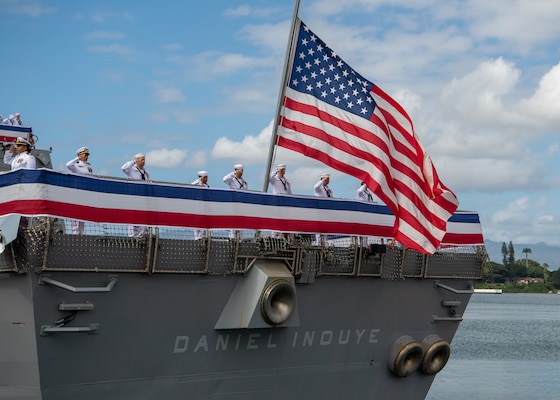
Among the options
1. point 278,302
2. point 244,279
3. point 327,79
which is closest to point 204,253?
point 244,279

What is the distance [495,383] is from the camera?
36125 mm

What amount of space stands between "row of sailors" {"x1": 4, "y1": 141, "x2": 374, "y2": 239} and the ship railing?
0.14m

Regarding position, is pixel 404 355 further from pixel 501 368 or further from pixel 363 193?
pixel 501 368

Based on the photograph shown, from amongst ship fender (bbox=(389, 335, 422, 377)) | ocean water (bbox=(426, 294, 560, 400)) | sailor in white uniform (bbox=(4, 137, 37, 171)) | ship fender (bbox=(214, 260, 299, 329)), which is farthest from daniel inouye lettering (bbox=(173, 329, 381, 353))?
ocean water (bbox=(426, 294, 560, 400))

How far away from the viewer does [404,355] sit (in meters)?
18.5

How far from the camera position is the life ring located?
15.2 meters

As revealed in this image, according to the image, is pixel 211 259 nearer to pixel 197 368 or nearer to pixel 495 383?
pixel 197 368

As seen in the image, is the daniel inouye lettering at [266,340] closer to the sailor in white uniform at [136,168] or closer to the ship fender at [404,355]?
the ship fender at [404,355]

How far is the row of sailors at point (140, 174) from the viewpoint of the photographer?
14.0 metres

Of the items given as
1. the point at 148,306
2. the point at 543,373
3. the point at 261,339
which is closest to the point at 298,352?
the point at 261,339

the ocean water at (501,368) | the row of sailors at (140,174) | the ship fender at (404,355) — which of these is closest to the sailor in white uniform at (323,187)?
the row of sailors at (140,174)

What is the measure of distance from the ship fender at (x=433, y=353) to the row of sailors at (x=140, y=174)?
3.45 meters

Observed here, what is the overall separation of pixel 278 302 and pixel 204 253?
1.71 metres

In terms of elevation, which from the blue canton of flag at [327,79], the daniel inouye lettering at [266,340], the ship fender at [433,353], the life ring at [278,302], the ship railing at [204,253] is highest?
the blue canton of flag at [327,79]
